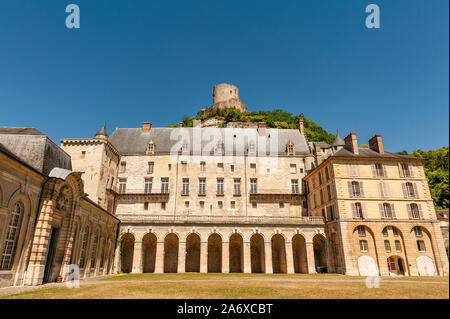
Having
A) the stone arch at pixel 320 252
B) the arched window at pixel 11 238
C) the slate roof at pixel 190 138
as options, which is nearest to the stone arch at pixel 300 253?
the stone arch at pixel 320 252

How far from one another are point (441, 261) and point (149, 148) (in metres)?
35.8

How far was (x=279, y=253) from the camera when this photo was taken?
1307 inches

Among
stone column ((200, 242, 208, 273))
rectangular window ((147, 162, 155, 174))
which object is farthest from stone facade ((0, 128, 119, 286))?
rectangular window ((147, 162, 155, 174))

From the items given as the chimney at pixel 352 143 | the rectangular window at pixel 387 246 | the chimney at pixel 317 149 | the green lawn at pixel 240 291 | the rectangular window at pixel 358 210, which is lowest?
the green lawn at pixel 240 291

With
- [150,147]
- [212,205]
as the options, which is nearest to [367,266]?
[212,205]

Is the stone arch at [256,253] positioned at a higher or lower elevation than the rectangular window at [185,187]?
lower

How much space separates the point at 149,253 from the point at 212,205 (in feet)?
31.7

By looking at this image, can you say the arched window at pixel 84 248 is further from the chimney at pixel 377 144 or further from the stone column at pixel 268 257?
the chimney at pixel 377 144

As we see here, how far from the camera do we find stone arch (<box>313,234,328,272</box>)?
30.4 m

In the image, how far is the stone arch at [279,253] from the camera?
30.8 m

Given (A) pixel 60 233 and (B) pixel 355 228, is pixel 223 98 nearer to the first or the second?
(B) pixel 355 228

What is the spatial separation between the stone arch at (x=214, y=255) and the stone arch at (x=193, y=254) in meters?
1.49

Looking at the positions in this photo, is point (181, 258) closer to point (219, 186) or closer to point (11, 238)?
point (219, 186)
